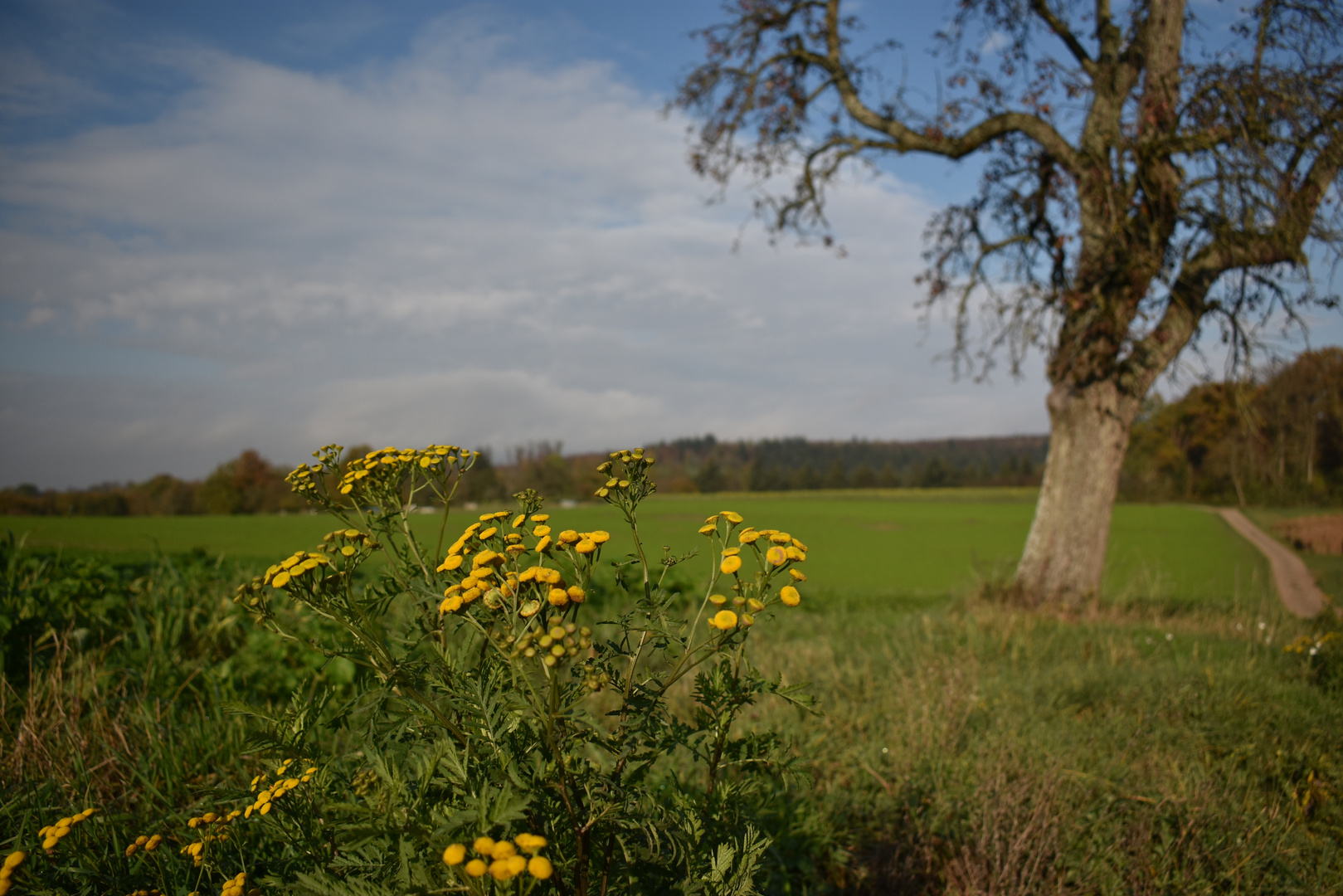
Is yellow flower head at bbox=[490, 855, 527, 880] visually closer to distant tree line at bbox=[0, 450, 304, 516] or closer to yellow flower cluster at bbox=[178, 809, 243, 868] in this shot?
yellow flower cluster at bbox=[178, 809, 243, 868]

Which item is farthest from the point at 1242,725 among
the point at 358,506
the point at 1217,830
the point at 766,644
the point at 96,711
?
the point at 96,711

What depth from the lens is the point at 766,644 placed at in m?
5.46

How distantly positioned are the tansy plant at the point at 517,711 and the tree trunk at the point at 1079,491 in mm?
6481

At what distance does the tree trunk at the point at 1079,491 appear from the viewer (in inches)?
263

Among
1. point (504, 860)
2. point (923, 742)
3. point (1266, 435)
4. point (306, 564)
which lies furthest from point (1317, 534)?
point (306, 564)

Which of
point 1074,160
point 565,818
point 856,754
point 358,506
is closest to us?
point 565,818

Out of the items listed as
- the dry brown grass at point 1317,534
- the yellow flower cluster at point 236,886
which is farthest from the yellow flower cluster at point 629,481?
the dry brown grass at point 1317,534

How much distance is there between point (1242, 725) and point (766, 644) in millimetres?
2971

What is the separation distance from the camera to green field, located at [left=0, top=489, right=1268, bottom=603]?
834cm

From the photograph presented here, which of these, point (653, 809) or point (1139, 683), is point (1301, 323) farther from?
point (653, 809)

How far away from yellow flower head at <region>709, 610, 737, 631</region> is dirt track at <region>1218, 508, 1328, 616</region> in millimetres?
5957

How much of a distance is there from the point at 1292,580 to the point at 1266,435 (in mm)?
5752

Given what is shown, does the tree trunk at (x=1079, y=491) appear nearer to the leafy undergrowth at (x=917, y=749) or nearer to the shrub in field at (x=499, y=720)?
the leafy undergrowth at (x=917, y=749)

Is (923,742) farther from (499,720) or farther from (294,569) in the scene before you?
(294,569)
